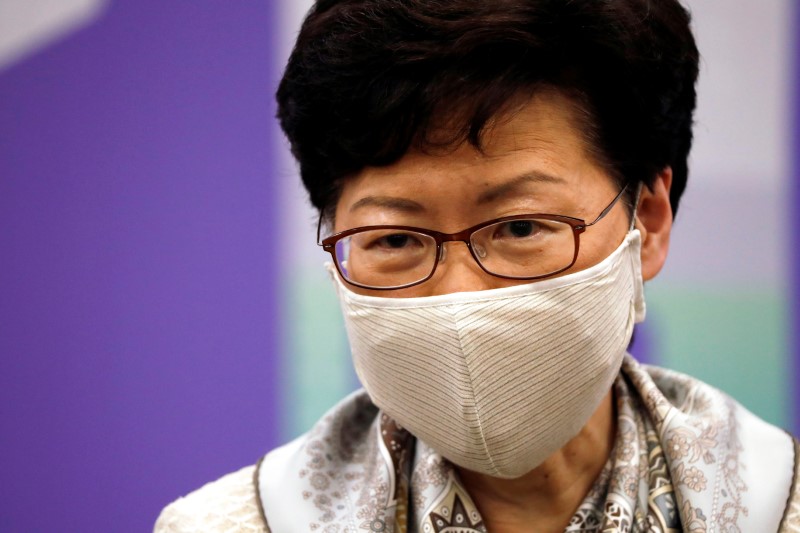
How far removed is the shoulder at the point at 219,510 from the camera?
4.66 ft

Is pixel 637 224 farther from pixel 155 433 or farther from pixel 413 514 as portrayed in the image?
pixel 155 433

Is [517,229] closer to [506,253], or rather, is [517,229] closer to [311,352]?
[506,253]

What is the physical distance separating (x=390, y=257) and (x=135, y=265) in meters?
1.12

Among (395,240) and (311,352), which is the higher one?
(395,240)

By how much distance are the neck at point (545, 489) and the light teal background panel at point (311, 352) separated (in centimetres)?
81

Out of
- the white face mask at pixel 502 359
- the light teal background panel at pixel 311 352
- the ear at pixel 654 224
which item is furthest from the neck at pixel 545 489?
the light teal background panel at pixel 311 352

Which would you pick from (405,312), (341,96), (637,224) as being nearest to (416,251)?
(405,312)

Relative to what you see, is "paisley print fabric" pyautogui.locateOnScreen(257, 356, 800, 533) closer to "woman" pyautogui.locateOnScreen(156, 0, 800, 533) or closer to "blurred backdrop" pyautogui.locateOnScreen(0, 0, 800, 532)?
"woman" pyautogui.locateOnScreen(156, 0, 800, 533)

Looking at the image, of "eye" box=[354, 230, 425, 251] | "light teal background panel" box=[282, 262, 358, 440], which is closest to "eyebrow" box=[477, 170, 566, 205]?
"eye" box=[354, 230, 425, 251]

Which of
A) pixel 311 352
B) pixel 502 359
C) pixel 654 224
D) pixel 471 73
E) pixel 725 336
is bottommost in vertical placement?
pixel 725 336

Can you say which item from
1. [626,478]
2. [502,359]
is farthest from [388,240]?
[626,478]

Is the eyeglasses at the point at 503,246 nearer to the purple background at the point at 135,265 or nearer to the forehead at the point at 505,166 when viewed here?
the forehead at the point at 505,166

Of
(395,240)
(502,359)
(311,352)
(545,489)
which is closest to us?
(502,359)

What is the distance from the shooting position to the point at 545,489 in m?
1.39
